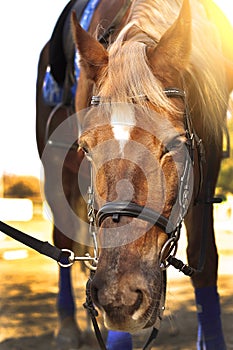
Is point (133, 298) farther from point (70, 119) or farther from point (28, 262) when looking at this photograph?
point (28, 262)

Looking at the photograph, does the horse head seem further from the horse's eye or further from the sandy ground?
the sandy ground

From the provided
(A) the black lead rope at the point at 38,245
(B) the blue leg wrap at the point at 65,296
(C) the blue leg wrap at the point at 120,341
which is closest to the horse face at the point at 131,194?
(A) the black lead rope at the point at 38,245

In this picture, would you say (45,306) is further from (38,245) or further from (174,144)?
(174,144)

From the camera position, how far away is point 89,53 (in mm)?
2359

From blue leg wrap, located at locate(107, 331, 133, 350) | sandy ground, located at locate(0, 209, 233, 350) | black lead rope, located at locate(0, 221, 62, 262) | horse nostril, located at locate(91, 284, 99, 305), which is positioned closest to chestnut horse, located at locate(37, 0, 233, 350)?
horse nostril, located at locate(91, 284, 99, 305)

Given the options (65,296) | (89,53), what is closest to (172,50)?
(89,53)

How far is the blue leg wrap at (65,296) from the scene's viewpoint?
164 inches

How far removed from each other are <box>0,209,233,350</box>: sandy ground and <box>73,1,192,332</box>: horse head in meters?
0.50

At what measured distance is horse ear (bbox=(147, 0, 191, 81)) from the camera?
2.23 metres

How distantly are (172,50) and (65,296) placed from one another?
228 cm

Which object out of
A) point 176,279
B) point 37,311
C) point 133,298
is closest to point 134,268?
point 133,298

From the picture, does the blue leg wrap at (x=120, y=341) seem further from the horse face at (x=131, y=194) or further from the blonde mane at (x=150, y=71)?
the blonde mane at (x=150, y=71)

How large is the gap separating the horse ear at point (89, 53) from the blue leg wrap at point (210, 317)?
140cm

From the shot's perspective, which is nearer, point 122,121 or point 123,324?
point 123,324
